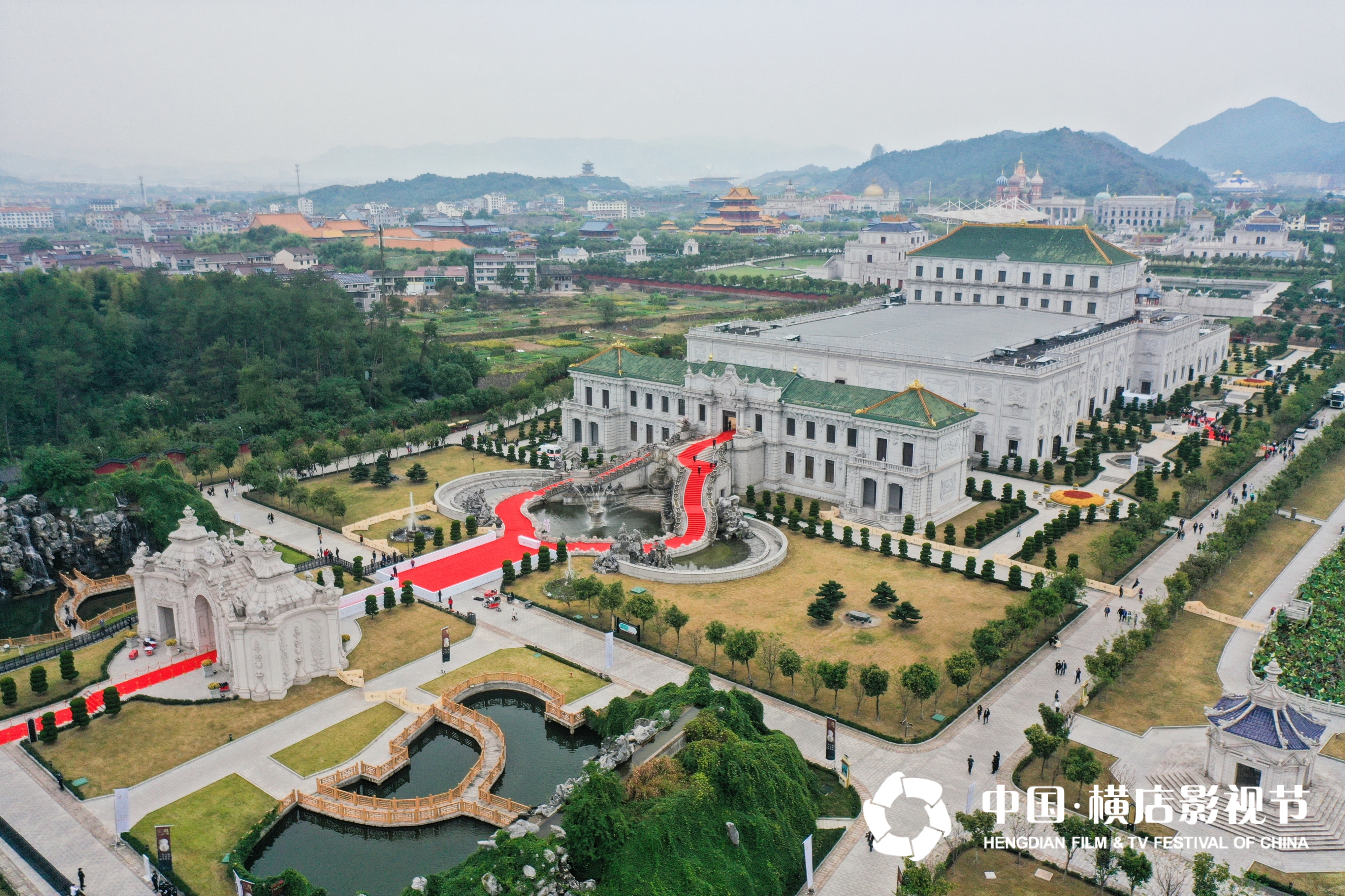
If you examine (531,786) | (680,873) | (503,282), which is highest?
(503,282)

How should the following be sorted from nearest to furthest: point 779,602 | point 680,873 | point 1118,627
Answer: point 680,873, point 1118,627, point 779,602

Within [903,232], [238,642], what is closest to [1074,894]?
[238,642]

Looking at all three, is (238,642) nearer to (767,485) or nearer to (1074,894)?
(1074,894)

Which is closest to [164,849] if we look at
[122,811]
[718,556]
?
[122,811]

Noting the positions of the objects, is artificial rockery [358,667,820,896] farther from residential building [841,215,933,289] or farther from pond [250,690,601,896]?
residential building [841,215,933,289]

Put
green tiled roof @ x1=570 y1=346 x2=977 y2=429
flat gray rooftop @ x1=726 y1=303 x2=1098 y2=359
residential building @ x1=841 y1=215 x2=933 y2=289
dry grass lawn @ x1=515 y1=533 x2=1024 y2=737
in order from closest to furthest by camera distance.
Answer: dry grass lawn @ x1=515 y1=533 x2=1024 y2=737 → green tiled roof @ x1=570 y1=346 x2=977 y2=429 → flat gray rooftop @ x1=726 y1=303 x2=1098 y2=359 → residential building @ x1=841 y1=215 x2=933 y2=289

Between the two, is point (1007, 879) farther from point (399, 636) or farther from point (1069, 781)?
point (399, 636)

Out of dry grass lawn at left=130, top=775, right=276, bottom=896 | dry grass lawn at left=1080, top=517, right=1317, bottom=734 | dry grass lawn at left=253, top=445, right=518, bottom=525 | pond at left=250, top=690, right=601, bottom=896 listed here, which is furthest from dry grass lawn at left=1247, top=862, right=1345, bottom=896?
dry grass lawn at left=253, top=445, right=518, bottom=525
